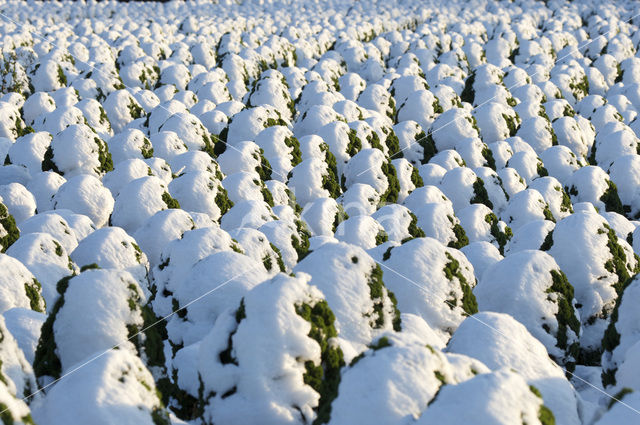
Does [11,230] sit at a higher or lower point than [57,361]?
lower

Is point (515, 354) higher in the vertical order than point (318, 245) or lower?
higher

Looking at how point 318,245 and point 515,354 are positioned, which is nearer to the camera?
point 515,354

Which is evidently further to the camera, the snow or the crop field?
the snow

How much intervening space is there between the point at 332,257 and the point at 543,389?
1949 millimetres

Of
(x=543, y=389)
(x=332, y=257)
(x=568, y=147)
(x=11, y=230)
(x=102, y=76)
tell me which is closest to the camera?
(x=543, y=389)

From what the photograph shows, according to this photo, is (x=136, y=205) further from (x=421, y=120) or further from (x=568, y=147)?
(x=568, y=147)

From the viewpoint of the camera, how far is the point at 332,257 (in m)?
5.72

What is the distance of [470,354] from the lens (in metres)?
5.23

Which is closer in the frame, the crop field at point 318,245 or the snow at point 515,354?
the crop field at point 318,245

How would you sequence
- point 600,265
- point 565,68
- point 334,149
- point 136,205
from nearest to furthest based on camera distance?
point 600,265 < point 136,205 < point 334,149 < point 565,68

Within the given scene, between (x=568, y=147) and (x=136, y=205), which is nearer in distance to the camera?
(x=136, y=205)

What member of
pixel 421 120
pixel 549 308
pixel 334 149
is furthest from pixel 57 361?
pixel 421 120

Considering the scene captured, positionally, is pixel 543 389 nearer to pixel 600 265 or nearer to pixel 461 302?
pixel 461 302

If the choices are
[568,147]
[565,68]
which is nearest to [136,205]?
[568,147]
